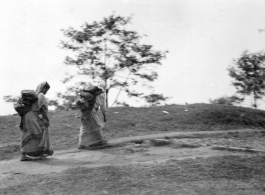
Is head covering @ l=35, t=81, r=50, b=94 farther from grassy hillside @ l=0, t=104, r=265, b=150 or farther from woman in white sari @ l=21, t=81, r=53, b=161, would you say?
grassy hillside @ l=0, t=104, r=265, b=150

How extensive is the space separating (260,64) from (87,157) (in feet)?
48.5

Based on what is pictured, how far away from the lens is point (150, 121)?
1662 centimetres

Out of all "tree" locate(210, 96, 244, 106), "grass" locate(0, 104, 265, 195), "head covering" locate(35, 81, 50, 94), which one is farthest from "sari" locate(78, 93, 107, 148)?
"tree" locate(210, 96, 244, 106)

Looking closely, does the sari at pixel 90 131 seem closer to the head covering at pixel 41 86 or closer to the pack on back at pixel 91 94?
the pack on back at pixel 91 94

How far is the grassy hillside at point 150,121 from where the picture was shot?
49.4ft

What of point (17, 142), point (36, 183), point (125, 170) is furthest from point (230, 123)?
point (36, 183)

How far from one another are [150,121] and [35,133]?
6.95 m

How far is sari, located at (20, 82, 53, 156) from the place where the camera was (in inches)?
408

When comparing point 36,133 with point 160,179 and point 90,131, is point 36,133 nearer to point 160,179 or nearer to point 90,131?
point 90,131

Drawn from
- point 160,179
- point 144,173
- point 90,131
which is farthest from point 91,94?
point 160,179

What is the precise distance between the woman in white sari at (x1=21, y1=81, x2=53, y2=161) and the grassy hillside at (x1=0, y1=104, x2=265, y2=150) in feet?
9.47

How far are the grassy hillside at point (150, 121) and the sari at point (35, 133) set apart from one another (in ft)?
9.66

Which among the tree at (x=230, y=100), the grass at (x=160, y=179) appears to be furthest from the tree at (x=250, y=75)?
the grass at (x=160, y=179)

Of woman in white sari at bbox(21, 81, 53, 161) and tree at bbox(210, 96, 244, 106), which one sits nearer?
woman in white sari at bbox(21, 81, 53, 161)
